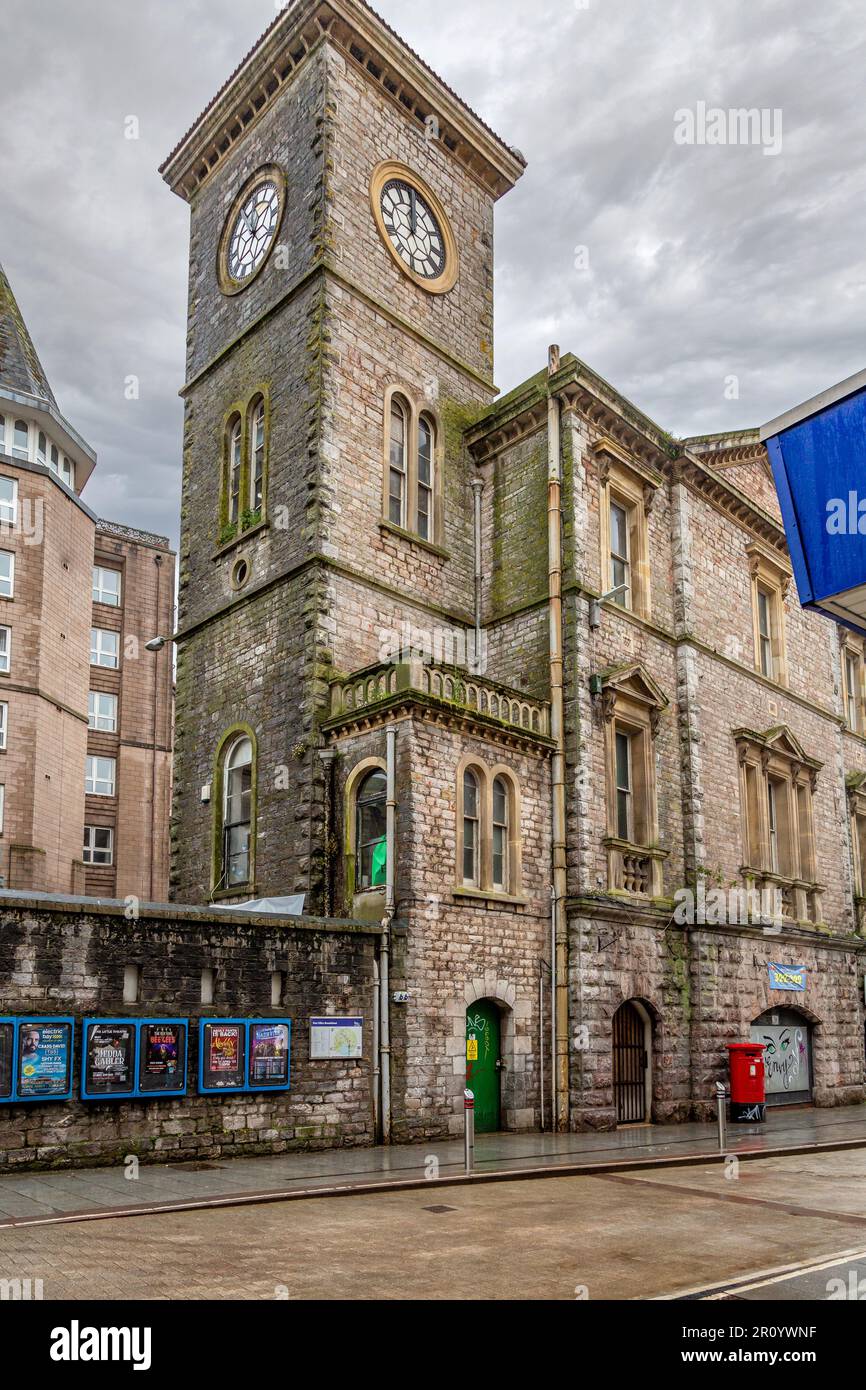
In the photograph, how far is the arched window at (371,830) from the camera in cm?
1809

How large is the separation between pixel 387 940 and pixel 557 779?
15.6ft

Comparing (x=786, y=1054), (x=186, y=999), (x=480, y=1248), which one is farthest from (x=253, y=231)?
(x=480, y=1248)

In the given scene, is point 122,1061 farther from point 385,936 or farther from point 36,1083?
point 385,936

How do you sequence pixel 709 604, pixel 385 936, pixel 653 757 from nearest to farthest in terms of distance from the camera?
pixel 385 936, pixel 653 757, pixel 709 604

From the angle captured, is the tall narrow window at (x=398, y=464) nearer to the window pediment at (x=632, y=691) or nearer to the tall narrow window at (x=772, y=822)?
the window pediment at (x=632, y=691)

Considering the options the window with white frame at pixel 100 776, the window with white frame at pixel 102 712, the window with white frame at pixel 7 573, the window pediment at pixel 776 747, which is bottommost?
the window pediment at pixel 776 747

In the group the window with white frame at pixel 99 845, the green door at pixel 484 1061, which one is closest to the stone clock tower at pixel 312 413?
the green door at pixel 484 1061

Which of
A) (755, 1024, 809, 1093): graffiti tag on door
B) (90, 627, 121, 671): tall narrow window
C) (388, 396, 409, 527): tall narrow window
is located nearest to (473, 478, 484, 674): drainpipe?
(388, 396, 409, 527): tall narrow window

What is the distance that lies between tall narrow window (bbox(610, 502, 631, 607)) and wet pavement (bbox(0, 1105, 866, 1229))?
32.8ft

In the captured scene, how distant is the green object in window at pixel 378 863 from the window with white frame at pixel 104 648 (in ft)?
107

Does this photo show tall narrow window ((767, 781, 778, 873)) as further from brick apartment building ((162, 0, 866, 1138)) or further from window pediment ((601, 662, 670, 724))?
window pediment ((601, 662, 670, 724))
